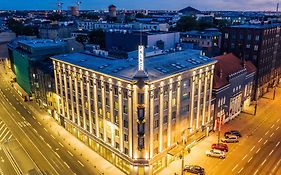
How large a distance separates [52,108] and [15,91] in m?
47.9

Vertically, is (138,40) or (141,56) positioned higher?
(138,40)

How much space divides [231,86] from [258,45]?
30.4 metres

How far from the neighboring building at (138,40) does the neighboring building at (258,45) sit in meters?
29.7

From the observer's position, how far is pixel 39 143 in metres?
81.1

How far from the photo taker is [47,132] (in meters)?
88.1

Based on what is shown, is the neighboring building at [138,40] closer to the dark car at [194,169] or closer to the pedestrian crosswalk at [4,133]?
the dark car at [194,169]

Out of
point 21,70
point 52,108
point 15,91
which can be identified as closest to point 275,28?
point 52,108

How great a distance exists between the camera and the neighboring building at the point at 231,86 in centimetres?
8675

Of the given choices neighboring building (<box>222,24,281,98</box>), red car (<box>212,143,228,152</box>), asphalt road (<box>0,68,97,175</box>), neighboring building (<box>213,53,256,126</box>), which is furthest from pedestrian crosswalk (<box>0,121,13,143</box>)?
neighboring building (<box>222,24,281,98</box>)

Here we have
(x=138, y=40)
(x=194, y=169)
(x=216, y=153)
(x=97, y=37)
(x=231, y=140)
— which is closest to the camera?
(x=194, y=169)

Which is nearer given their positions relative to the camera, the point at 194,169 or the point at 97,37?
the point at 194,169

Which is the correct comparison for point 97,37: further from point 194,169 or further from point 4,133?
point 194,169

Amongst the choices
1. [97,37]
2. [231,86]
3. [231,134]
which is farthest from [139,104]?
[97,37]

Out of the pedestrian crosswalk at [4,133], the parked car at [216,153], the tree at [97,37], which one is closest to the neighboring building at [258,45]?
the parked car at [216,153]
